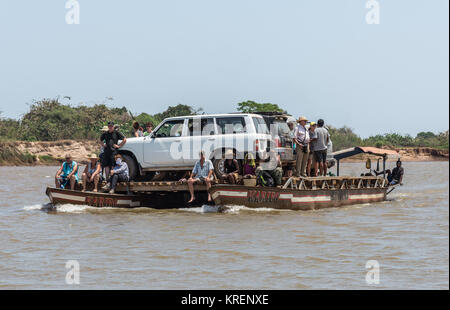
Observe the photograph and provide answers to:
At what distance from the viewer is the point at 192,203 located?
862 inches

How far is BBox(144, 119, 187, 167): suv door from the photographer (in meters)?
20.2

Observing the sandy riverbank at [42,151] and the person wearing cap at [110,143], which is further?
the sandy riverbank at [42,151]

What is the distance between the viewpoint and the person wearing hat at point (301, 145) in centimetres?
2070

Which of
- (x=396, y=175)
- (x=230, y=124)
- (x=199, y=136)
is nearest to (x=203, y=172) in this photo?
(x=199, y=136)

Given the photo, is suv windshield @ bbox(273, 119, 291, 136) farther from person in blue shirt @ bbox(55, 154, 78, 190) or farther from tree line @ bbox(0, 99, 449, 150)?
tree line @ bbox(0, 99, 449, 150)

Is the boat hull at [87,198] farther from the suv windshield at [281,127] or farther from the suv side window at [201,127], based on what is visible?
the suv windshield at [281,127]

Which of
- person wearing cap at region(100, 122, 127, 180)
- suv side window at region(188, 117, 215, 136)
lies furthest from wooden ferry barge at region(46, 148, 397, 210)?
suv side window at region(188, 117, 215, 136)

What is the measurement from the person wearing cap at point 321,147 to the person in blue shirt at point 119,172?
197 inches

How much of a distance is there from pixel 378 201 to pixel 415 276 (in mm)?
13694

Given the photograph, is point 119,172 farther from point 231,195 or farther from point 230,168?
point 231,195

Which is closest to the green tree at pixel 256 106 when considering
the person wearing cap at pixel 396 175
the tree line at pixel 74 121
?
the tree line at pixel 74 121

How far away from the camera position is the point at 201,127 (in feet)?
66.6

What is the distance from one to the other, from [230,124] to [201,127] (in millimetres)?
762

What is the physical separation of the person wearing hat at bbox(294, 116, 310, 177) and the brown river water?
1.27 m
